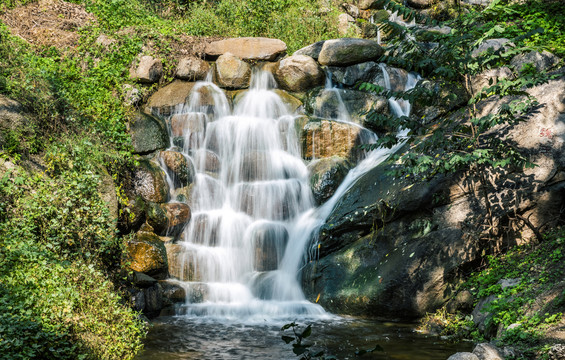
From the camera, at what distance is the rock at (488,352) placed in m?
4.57

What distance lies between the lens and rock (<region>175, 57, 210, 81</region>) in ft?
44.2

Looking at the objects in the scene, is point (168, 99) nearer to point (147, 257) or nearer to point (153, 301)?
point (147, 257)

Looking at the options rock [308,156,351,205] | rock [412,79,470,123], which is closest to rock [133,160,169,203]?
rock [308,156,351,205]

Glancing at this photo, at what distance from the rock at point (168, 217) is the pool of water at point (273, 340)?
2.41 metres

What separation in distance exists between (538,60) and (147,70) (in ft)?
33.1

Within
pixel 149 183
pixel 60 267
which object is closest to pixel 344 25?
pixel 149 183

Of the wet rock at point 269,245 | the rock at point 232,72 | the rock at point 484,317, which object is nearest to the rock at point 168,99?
the rock at point 232,72

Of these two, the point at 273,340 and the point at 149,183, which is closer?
the point at 273,340

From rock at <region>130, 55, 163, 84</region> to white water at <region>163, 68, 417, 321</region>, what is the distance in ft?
4.49

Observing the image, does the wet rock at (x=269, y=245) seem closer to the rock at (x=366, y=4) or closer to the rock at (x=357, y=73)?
the rock at (x=357, y=73)

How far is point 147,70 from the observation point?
1320 cm

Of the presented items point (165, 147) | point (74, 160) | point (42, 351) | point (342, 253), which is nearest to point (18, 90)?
point (74, 160)

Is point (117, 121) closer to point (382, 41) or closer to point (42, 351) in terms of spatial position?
point (42, 351)

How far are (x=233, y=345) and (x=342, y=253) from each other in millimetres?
3054
